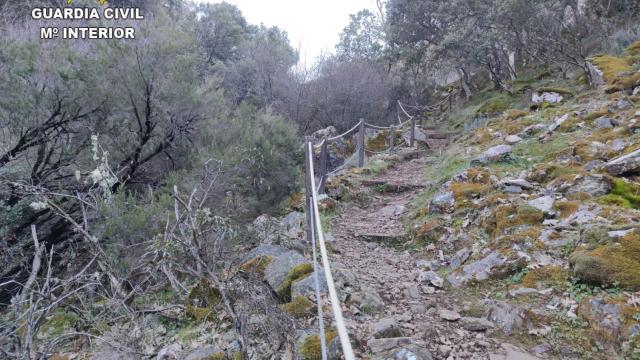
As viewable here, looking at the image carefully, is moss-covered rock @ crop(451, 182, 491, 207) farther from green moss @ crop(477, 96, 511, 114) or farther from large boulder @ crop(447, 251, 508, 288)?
green moss @ crop(477, 96, 511, 114)

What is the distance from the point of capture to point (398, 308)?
10.8ft

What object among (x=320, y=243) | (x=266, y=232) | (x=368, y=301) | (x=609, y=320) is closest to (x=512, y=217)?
(x=609, y=320)

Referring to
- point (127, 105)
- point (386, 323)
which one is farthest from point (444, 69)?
point (386, 323)

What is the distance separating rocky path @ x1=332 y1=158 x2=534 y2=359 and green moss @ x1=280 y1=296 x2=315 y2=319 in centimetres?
32

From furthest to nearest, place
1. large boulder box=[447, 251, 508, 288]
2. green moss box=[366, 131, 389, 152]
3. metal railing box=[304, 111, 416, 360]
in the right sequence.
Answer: green moss box=[366, 131, 389, 152] → large boulder box=[447, 251, 508, 288] → metal railing box=[304, 111, 416, 360]

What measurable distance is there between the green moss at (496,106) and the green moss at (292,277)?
1002cm

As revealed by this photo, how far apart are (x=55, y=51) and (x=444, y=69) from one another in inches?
605

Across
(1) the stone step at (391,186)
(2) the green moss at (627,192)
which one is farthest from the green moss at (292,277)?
(1) the stone step at (391,186)

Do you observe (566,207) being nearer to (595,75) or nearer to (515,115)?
(515,115)

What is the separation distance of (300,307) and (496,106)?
35.6ft

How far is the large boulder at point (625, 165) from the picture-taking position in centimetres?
423

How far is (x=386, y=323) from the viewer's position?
2836mm

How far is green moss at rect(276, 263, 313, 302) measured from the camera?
357 cm

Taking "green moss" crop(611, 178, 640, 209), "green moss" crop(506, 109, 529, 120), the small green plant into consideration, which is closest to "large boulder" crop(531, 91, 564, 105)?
"green moss" crop(506, 109, 529, 120)
